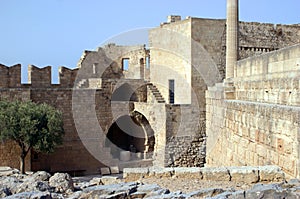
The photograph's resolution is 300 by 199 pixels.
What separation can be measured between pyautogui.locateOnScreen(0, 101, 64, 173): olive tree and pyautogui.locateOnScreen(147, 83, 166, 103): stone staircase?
4.97 metres

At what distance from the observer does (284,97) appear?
654 centimetres

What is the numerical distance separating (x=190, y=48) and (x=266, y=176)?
36.6 ft

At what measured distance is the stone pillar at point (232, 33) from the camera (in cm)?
1265

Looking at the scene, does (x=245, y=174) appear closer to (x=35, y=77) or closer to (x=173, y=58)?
(x=173, y=58)

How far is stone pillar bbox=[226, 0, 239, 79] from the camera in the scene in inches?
498

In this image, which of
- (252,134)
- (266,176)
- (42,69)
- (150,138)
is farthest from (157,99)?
(266,176)

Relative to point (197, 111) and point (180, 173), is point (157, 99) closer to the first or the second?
point (197, 111)

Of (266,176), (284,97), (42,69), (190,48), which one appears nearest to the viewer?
(266,176)

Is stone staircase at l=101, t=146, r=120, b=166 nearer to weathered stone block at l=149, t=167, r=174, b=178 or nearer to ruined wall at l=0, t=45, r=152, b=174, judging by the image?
ruined wall at l=0, t=45, r=152, b=174

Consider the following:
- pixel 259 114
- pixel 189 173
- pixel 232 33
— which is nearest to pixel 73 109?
pixel 232 33

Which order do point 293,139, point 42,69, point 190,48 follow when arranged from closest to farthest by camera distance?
point 293,139 < point 190,48 < point 42,69

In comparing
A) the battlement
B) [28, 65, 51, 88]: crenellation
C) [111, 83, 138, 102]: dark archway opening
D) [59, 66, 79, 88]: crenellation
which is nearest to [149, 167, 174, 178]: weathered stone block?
the battlement

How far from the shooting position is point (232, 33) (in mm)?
12883

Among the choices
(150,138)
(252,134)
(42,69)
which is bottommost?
(150,138)
